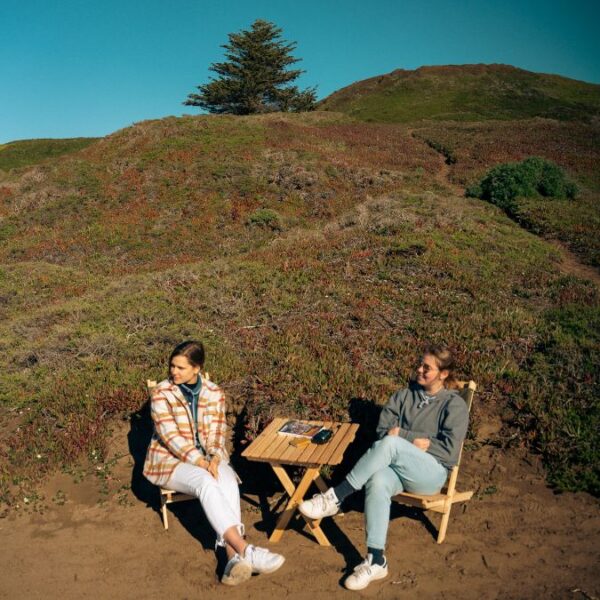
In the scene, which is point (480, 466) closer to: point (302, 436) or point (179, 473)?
point (302, 436)

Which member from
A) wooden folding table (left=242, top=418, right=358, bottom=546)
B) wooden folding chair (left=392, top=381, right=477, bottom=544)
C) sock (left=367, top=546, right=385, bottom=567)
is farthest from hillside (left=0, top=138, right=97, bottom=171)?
sock (left=367, top=546, right=385, bottom=567)

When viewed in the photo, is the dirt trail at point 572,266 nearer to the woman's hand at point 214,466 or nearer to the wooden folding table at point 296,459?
the wooden folding table at point 296,459

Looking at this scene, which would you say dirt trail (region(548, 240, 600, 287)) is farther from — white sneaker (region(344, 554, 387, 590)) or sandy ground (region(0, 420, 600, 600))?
white sneaker (region(344, 554, 387, 590))

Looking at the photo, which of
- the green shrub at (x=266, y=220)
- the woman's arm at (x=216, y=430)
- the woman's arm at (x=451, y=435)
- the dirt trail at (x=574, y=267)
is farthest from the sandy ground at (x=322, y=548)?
the green shrub at (x=266, y=220)

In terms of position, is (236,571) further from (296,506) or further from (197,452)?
(197,452)

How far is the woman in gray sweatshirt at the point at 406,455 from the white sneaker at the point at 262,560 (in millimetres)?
442

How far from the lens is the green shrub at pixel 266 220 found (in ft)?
Answer: 63.2

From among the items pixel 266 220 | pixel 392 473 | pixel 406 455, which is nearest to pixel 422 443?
pixel 406 455

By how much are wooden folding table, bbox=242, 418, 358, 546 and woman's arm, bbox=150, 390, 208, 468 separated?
0.47m

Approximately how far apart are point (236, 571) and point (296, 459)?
1.02 m

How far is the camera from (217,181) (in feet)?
78.1

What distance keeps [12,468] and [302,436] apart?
3.63m

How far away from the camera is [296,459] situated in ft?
15.2

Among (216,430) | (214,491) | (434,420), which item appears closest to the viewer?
(214,491)
